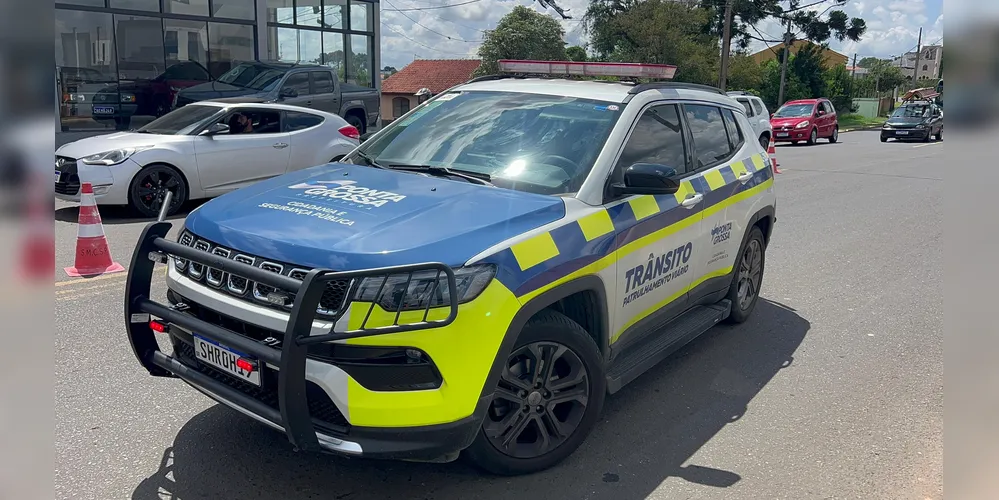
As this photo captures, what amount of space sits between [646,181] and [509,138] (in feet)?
2.68

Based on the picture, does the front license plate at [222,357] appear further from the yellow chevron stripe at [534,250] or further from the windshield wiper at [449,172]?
the windshield wiper at [449,172]

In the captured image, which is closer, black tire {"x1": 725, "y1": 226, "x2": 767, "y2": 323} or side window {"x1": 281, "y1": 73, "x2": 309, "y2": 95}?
black tire {"x1": 725, "y1": 226, "x2": 767, "y2": 323}

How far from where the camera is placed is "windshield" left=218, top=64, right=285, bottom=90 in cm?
1519

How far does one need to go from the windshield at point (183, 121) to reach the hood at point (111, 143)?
196 millimetres

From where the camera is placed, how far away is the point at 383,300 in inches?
109

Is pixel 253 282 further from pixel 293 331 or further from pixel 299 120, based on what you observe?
pixel 299 120

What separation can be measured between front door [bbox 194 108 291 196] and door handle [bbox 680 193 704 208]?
6.91m

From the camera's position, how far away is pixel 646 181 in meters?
3.71

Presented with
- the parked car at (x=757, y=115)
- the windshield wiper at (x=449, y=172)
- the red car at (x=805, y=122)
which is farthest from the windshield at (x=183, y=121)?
the red car at (x=805, y=122)

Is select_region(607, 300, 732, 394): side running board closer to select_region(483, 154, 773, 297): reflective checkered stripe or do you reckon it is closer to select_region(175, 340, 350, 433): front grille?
select_region(483, 154, 773, 297): reflective checkered stripe

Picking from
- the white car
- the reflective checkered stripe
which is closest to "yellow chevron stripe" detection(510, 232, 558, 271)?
the reflective checkered stripe

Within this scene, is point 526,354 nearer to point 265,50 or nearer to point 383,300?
point 383,300
